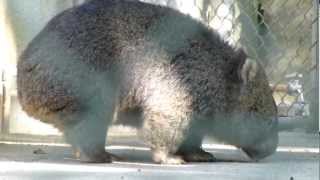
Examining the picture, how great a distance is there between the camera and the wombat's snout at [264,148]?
18.5ft

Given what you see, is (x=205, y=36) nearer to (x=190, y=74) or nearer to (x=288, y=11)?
(x=190, y=74)

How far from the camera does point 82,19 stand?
17.8ft

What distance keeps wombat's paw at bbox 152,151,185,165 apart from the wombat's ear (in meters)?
0.58

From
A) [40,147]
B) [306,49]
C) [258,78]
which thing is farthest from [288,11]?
[40,147]

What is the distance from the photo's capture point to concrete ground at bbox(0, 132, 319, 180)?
475 cm

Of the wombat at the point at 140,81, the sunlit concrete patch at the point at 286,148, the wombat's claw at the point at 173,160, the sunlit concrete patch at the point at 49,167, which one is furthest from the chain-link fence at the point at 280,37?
the sunlit concrete patch at the point at 49,167

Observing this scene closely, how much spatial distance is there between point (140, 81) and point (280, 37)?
83.0 inches

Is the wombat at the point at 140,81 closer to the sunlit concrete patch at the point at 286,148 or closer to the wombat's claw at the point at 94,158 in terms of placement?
the wombat's claw at the point at 94,158

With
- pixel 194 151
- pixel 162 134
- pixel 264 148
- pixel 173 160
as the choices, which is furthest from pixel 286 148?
pixel 162 134

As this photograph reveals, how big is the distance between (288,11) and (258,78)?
1722mm

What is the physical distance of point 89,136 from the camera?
17.5 ft

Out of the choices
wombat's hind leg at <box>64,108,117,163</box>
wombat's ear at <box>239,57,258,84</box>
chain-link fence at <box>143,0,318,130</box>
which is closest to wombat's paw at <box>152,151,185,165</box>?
wombat's hind leg at <box>64,108,117,163</box>

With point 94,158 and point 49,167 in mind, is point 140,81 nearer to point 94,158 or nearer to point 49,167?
point 94,158

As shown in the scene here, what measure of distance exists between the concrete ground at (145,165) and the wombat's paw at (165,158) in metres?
0.05
